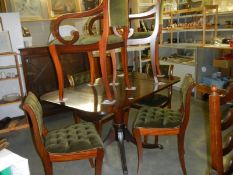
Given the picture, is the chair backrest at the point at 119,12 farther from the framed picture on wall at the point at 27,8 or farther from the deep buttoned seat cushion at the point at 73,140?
the framed picture on wall at the point at 27,8

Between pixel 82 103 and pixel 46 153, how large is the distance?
1.37ft

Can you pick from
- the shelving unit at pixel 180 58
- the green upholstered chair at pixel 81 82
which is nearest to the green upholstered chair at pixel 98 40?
the green upholstered chair at pixel 81 82

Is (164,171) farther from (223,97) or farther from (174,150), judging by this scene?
(223,97)

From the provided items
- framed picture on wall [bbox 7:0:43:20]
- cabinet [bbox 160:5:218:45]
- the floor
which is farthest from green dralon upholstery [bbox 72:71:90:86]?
cabinet [bbox 160:5:218:45]

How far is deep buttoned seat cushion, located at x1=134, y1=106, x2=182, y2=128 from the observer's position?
173 centimetres

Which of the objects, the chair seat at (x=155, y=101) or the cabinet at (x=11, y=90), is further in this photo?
the cabinet at (x=11, y=90)

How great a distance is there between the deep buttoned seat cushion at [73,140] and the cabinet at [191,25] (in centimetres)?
249

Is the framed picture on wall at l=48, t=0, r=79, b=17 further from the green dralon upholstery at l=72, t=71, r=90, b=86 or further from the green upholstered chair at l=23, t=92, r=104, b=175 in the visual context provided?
the green upholstered chair at l=23, t=92, r=104, b=175

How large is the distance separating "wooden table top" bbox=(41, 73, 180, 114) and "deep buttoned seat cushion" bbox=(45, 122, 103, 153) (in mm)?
212

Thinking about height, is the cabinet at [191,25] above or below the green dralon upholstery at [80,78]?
above

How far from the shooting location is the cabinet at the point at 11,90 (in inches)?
109

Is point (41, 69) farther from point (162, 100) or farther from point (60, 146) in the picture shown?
point (60, 146)

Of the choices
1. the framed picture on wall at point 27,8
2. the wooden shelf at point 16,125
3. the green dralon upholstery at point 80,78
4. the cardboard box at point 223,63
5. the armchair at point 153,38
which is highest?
the framed picture on wall at point 27,8

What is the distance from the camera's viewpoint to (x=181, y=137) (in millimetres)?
1753
